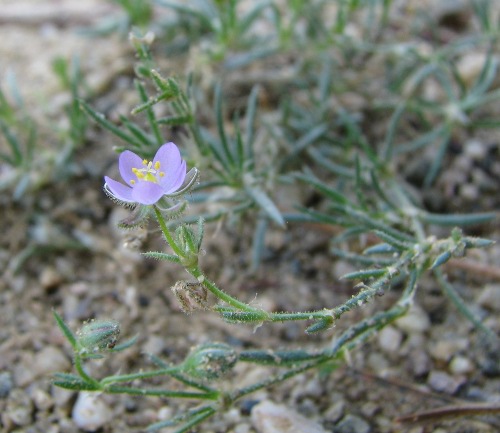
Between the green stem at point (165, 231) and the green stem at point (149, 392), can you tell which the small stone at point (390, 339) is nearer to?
the green stem at point (149, 392)

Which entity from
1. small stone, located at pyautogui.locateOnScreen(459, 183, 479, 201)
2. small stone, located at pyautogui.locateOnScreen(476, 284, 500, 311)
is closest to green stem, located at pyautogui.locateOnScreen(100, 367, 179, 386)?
small stone, located at pyautogui.locateOnScreen(476, 284, 500, 311)

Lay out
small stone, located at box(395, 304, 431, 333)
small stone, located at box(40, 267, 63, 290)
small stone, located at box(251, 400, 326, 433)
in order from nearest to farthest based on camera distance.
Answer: small stone, located at box(251, 400, 326, 433)
small stone, located at box(395, 304, 431, 333)
small stone, located at box(40, 267, 63, 290)

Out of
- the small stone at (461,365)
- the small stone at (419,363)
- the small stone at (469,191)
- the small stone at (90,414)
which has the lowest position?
the small stone at (461,365)

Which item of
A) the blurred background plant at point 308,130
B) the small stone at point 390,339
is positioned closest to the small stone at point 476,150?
the blurred background plant at point 308,130

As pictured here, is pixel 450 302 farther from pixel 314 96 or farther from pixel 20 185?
pixel 20 185

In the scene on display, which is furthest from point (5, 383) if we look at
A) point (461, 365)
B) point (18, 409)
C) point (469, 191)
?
point (469, 191)

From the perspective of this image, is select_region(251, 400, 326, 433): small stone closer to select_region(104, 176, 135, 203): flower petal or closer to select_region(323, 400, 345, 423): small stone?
select_region(323, 400, 345, 423): small stone

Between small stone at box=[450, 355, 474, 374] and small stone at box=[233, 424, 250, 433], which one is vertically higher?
small stone at box=[233, 424, 250, 433]
